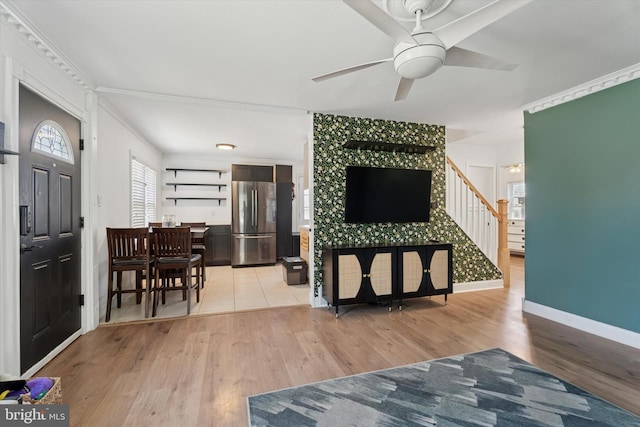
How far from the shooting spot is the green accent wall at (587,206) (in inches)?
103

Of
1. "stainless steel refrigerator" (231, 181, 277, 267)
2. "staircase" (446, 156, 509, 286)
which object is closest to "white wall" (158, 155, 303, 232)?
"stainless steel refrigerator" (231, 181, 277, 267)

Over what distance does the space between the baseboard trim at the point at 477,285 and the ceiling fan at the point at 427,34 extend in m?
3.38

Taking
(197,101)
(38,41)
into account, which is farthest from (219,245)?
(38,41)

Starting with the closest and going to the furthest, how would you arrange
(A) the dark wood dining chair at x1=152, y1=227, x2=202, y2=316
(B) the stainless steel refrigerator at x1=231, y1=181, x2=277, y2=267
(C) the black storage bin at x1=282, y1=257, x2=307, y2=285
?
1. (A) the dark wood dining chair at x1=152, y1=227, x2=202, y2=316
2. (C) the black storage bin at x1=282, y1=257, x2=307, y2=285
3. (B) the stainless steel refrigerator at x1=231, y1=181, x2=277, y2=267

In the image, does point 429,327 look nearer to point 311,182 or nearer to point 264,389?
point 264,389

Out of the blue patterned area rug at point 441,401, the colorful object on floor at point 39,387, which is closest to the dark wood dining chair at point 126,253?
the colorful object on floor at point 39,387

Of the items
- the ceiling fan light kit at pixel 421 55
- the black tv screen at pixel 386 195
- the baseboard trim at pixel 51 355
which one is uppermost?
the ceiling fan light kit at pixel 421 55

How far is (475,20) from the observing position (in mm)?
1418

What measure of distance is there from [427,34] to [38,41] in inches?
109

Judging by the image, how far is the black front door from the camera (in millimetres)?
2014

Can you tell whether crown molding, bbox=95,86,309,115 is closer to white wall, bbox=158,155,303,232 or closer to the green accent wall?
the green accent wall

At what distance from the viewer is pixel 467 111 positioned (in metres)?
3.63

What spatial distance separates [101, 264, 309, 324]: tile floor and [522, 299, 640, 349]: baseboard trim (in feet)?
9.28

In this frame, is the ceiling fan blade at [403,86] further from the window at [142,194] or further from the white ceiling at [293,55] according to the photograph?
the window at [142,194]
